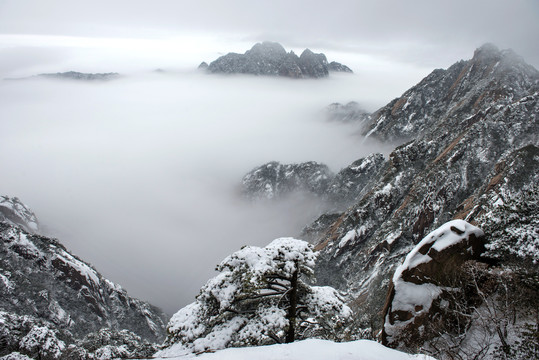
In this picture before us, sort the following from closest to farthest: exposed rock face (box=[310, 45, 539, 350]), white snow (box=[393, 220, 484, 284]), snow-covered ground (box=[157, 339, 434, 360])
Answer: snow-covered ground (box=[157, 339, 434, 360])
white snow (box=[393, 220, 484, 284])
exposed rock face (box=[310, 45, 539, 350])

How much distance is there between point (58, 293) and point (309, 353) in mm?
80367

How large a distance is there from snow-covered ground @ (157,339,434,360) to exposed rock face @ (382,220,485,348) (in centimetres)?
499

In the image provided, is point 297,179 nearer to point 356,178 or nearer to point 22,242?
point 356,178

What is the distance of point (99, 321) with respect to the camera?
7206 centimetres

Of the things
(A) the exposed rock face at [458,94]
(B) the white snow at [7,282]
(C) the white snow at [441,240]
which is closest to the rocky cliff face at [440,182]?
(A) the exposed rock face at [458,94]

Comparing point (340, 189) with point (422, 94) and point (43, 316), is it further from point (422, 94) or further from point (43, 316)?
point (43, 316)

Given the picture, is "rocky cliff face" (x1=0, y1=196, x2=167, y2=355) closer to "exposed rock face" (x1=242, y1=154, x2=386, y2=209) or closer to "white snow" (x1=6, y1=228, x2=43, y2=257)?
"white snow" (x1=6, y1=228, x2=43, y2=257)

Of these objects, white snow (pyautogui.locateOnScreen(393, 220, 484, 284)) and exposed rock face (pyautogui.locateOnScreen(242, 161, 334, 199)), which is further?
exposed rock face (pyautogui.locateOnScreen(242, 161, 334, 199))

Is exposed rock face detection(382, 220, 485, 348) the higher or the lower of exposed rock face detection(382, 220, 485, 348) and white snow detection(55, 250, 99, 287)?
the higher

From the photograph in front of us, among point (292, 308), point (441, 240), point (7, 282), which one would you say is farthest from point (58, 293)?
point (441, 240)

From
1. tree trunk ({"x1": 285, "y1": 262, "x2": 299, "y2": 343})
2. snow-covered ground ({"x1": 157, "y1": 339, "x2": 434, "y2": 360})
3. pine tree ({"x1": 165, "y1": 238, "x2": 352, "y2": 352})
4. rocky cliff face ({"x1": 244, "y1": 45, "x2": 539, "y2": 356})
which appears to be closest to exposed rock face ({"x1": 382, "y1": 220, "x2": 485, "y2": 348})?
pine tree ({"x1": 165, "y1": 238, "x2": 352, "y2": 352})

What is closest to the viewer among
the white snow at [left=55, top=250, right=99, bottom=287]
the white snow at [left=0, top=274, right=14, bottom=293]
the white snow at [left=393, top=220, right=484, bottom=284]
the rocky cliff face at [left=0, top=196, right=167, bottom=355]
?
the white snow at [left=393, top=220, right=484, bottom=284]

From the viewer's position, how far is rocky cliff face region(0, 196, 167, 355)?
60875 millimetres

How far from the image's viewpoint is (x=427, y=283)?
17.7m
